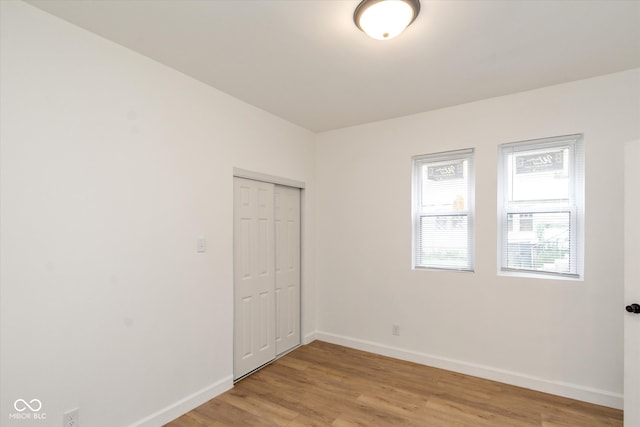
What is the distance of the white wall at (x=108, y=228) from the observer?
175 centimetres

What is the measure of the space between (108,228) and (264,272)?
1679 millimetres

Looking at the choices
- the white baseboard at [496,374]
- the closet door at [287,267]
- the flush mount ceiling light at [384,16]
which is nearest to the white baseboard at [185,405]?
the closet door at [287,267]

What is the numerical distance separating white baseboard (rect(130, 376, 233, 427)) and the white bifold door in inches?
8.9

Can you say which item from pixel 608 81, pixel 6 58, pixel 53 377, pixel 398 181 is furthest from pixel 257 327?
pixel 608 81

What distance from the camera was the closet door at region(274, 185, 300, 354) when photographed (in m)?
3.74

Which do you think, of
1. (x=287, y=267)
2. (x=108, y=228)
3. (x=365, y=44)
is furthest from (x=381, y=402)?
(x=365, y=44)

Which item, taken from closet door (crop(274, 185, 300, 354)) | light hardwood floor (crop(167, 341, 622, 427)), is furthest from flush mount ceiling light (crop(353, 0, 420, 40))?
light hardwood floor (crop(167, 341, 622, 427))

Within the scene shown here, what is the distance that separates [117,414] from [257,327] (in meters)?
1.44

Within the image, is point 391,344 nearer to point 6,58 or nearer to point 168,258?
point 168,258

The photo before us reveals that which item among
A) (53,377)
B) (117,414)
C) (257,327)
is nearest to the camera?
(53,377)

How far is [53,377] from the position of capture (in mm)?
1849

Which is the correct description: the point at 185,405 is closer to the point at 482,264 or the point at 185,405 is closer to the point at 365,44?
the point at 482,264

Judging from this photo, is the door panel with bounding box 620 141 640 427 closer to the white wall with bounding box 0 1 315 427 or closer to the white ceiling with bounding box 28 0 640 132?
the white ceiling with bounding box 28 0 640 132

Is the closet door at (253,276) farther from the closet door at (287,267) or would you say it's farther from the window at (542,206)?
the window at (542,206)
